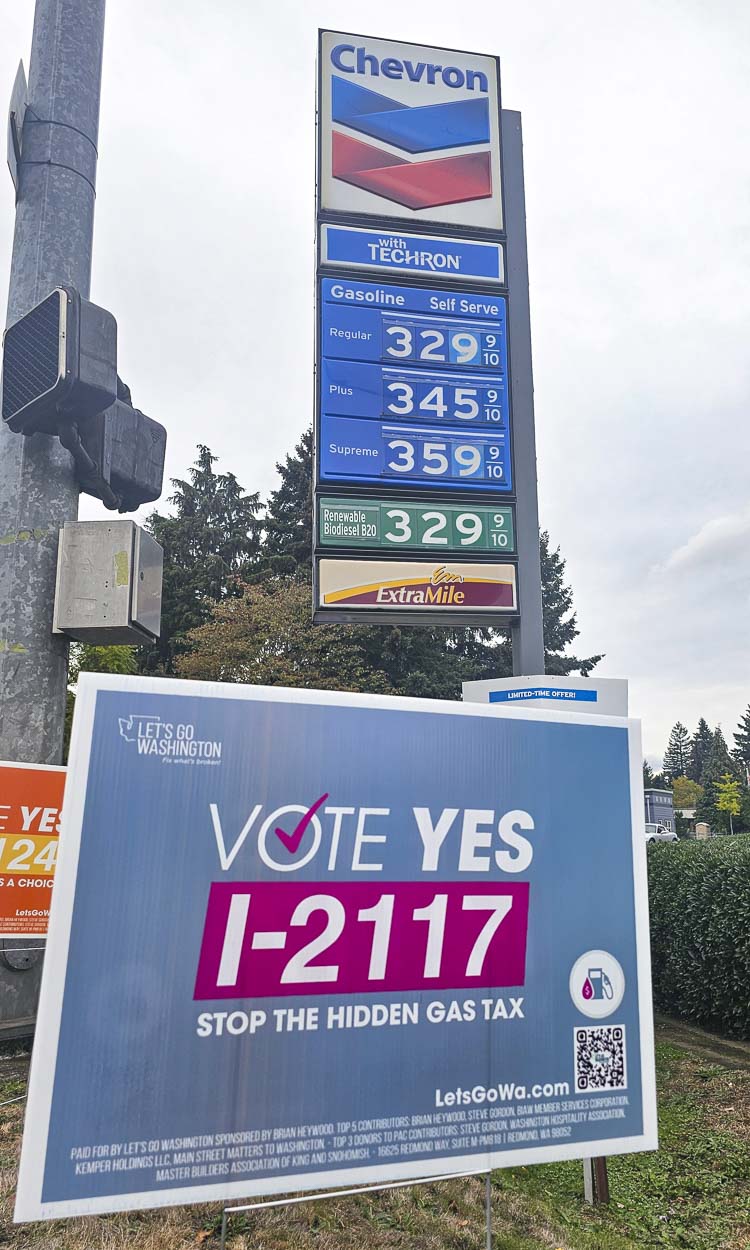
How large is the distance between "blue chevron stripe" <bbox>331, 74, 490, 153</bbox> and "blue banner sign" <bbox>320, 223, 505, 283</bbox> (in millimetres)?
998

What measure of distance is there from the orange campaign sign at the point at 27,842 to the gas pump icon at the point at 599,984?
3.80 metres

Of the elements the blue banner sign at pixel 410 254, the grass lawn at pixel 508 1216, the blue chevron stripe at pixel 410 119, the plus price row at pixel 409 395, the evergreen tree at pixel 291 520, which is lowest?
the grass lawn at pixel 508 1216

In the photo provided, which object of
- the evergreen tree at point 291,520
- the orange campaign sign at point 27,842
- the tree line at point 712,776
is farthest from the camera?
the tree line at point 712,776

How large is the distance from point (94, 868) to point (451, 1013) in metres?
1.35

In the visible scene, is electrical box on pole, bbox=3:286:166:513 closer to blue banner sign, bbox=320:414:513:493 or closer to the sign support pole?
the sign support pole

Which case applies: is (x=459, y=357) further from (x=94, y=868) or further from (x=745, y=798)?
(x=745, y=798)

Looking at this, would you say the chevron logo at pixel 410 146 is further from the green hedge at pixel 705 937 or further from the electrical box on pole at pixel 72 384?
the green hedge at pixel 705 937

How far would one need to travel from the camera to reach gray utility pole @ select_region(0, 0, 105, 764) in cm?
583

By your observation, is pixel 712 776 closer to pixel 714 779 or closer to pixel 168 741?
pixel 714 779

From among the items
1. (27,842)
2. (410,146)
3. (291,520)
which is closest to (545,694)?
(27,842)

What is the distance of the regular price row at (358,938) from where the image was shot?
2889 mm

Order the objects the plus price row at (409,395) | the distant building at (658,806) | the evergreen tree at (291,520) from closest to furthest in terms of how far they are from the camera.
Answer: the plus price row at (409,395), the evergreen tree at (291,520), the distant building at (658,806)

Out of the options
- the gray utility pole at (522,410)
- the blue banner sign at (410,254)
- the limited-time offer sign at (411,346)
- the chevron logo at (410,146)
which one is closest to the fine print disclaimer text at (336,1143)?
the gray utility pole at (522,410)

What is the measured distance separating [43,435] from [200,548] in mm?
36453
